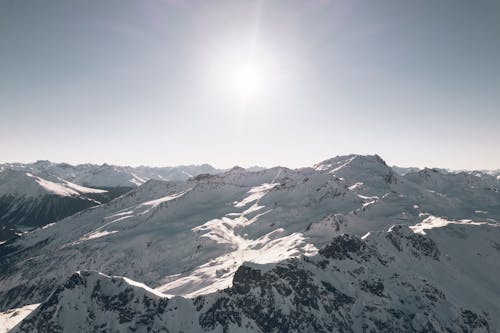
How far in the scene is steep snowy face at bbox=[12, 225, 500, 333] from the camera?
493 ft

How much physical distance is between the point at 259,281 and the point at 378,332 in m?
53.7

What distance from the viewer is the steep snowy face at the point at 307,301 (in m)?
150

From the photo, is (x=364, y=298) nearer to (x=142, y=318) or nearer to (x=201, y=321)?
(x=201, y=321)

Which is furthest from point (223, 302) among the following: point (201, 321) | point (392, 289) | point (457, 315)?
point (457, 315)

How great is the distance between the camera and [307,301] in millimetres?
163750

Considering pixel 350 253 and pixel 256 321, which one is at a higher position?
pixel 350 253

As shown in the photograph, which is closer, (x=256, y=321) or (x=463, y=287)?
(x=256, y=321)

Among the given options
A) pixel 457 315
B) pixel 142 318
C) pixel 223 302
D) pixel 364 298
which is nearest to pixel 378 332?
pixel 364 298

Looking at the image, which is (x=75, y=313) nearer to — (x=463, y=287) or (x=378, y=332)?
(x=378, y=332)

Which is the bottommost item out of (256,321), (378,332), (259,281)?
(378,332)

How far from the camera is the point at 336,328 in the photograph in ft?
524

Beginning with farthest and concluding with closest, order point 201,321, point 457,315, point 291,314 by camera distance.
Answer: point 457,315, point 291,314, point 201,321

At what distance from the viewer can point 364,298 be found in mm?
172500

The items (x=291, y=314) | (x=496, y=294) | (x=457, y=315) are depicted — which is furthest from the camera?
(x=496, y=294)
